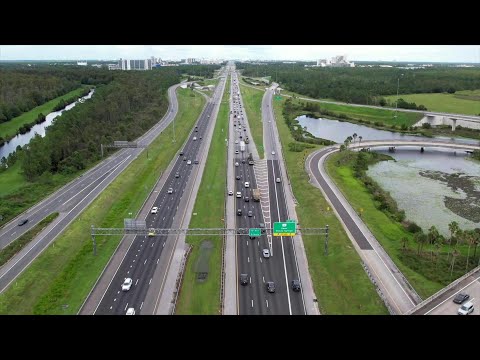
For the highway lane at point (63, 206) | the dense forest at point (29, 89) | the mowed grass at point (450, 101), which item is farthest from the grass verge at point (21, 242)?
the mowed grass at point (450, 101)

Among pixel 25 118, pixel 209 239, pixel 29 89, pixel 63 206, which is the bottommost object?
pixel 209 239

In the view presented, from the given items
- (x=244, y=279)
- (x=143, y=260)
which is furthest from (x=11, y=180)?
(x=244, y=279)

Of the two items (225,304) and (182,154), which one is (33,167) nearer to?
(182,154)

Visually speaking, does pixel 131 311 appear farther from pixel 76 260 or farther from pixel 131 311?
pixel 76 260

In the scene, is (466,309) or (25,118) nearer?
(466,309)

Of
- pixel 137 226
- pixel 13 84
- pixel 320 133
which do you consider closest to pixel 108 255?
pixel 137 226

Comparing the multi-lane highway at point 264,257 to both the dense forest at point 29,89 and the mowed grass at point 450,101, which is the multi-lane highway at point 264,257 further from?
the mowed grass at point 450,101

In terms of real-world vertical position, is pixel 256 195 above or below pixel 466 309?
above
